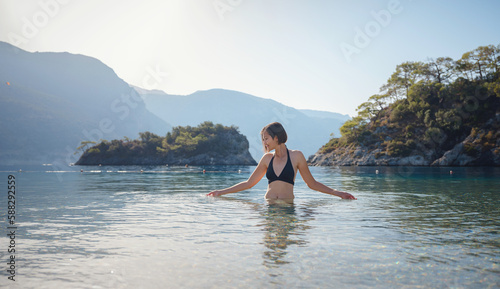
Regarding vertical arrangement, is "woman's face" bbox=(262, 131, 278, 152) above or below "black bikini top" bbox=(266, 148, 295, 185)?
above

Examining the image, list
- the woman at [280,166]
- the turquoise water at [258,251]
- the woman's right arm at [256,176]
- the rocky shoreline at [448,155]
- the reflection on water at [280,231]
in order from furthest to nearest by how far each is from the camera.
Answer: the rocky shoreline at [448,155] → the woman's right arm at [256,176] → the woman at [280,166] → the reflection on water at [280,231] → the turquoise water at [258,251]

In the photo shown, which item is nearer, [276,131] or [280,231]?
[280,231]

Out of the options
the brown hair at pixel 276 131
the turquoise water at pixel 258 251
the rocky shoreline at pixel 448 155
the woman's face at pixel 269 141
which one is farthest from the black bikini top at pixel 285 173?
the rocky shoreline at pixel 448 155

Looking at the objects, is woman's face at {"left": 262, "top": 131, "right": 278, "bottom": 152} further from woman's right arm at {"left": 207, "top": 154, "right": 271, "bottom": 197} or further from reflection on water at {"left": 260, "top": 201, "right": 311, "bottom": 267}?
reflection on water at {"left": 260, "top": 201, "right": 311, "bottom": 267}

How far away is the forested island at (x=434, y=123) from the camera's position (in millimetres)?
101438

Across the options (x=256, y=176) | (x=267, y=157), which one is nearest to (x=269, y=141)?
(x=267, y=157)

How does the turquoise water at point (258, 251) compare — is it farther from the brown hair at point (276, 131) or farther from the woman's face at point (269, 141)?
the brown hair at point (276, 131)

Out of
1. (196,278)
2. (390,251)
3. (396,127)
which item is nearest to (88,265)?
(196,278)

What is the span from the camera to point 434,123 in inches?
4587

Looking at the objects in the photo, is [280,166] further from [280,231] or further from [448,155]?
[448,155]

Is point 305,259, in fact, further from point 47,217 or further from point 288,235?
point 47,217

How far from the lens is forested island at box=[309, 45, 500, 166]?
101438 mm

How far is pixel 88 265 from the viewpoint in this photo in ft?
16.8

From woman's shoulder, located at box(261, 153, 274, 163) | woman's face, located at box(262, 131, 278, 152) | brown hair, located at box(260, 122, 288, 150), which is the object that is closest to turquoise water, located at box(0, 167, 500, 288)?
woman's shoulder, located at box(261, 153, 274, 163)
